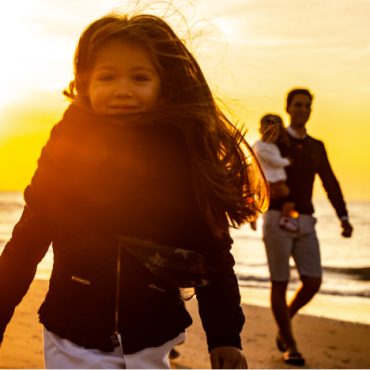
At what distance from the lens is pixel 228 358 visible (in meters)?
2.32

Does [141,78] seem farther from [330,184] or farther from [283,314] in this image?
[330,184]

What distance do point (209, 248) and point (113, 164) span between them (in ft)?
1.46

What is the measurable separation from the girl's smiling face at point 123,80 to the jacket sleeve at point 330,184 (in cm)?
401

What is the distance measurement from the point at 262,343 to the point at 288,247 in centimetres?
141

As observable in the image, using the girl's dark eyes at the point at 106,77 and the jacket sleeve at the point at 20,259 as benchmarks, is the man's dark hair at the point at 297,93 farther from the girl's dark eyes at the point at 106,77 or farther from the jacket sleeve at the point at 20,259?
the jacket sleeve at the point at 20,259

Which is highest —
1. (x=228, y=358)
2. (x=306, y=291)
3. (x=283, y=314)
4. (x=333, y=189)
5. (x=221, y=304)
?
(x=221, y=304)

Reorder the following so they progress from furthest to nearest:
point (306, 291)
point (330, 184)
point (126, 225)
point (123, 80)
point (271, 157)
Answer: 1. point (330, 184)
2. point (306, 291)
3. point (271, 157)
4. point (123, 80)
5. point (126, 225)

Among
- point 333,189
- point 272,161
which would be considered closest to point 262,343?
point 333,189

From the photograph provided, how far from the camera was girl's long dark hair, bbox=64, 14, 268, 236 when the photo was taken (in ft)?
8.17

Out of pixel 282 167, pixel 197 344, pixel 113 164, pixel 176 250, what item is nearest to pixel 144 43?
pixel 113 164

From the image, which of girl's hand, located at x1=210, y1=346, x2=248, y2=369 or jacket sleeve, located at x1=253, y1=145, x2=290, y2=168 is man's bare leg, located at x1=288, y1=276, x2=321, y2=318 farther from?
girl's hand, located at x1=210, y1=346, x2=248, y2=369

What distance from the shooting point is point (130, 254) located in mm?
2285

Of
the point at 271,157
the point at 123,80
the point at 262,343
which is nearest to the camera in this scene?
the point at 123,80

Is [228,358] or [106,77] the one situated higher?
[106,77]
